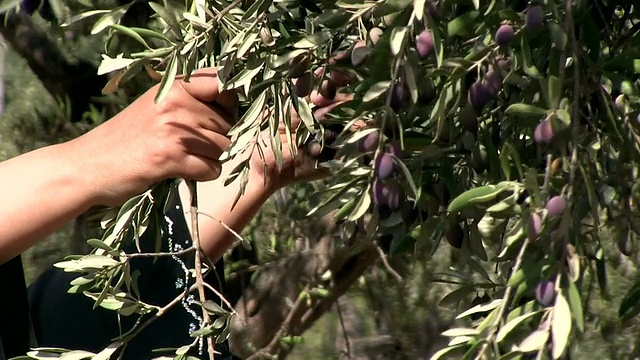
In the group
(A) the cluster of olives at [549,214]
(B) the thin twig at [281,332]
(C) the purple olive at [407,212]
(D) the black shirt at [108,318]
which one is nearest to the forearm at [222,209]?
(D) the black shirt at [108,318]

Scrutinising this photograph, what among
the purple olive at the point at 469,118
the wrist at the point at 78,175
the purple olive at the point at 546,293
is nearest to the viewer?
the purple olive at the point at 546,293

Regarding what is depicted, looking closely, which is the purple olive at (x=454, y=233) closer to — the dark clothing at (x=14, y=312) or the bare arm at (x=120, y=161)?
the bare arm at (x=120, y=161)

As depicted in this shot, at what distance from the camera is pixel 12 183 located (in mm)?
1303

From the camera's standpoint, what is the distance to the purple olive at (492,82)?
35.1 inches

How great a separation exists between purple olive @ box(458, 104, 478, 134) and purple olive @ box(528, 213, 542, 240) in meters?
0.12

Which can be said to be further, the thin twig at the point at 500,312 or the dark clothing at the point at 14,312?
the dark clothing at the point at 14,312

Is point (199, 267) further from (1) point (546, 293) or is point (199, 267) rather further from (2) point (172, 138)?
(1) point (546, 293)

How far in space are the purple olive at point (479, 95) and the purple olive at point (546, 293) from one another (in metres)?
0.15

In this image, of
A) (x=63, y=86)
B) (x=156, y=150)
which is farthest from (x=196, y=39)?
(x=63, y=86)

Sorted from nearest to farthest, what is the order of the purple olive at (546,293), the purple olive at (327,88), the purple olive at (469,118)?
1. the purple olive at (546,293)
2. the purple olive at (469,118)
3. the purple olive at (327,88)

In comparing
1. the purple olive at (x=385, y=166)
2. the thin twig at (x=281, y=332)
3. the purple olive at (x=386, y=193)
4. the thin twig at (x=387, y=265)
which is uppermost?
the purple olive at (x=385, y=166)

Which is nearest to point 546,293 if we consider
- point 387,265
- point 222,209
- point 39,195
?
point 39,195

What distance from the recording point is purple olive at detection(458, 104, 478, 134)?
0.93 metres

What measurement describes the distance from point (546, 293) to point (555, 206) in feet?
0.21
